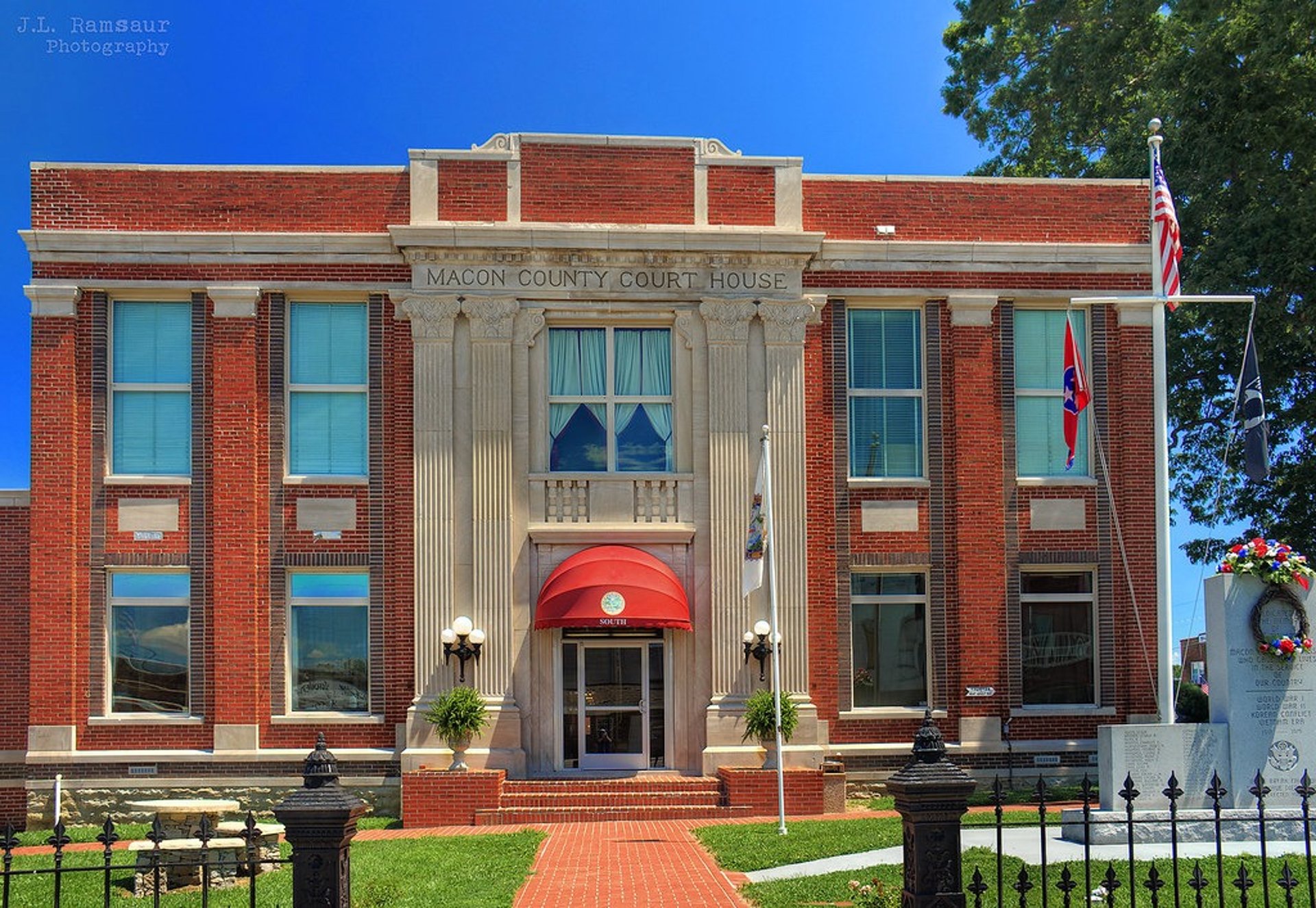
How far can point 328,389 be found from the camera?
22.6 meters

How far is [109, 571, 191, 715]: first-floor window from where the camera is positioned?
869 inches

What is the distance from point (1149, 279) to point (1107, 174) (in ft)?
33.5

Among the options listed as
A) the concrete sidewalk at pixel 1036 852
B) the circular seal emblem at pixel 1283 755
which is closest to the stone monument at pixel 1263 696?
the circular seal emblem at pixel 1283 755

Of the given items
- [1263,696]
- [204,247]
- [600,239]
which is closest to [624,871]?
[1263,696]

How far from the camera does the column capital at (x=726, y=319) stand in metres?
22.5

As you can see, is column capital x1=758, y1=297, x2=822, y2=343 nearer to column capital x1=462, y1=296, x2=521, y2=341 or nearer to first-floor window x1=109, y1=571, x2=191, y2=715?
column capital x1=462, y1=296, x2=521, y2=341

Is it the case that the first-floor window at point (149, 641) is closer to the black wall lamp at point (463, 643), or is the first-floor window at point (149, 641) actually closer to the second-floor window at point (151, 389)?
the second-floor window at point (151, 389)

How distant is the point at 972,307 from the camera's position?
23.3 m

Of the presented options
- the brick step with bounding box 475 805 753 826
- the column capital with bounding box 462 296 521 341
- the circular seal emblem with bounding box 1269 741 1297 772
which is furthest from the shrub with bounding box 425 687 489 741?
the circular seal emblem with bounding box 1269 741 1297 772

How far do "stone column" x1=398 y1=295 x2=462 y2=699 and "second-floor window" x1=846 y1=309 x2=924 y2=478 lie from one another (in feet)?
22.2

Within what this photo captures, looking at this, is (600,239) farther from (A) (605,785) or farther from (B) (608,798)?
(B) (608,798)

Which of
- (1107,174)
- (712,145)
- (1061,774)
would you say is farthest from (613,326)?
(1107,174)

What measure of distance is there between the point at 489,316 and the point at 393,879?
10.2 meters

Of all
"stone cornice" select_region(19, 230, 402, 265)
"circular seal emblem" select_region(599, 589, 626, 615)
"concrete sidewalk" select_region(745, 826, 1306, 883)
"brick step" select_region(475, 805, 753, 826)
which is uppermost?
"stone cornice" select_region(19, 230, 402, 265)
